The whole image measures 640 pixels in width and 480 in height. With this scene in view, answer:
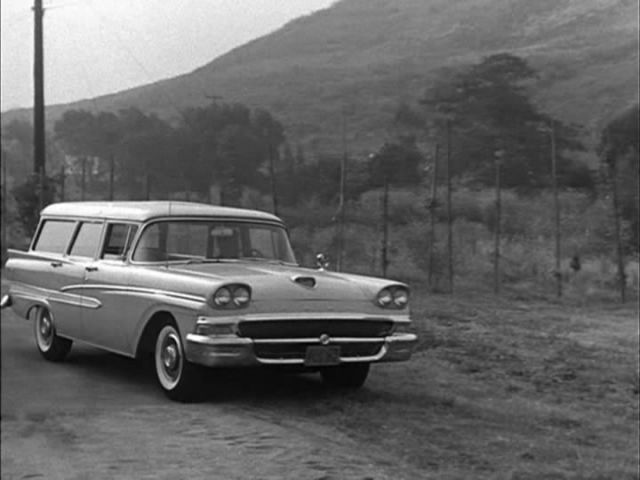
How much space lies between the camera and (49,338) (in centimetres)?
225

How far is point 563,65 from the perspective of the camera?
630 cm

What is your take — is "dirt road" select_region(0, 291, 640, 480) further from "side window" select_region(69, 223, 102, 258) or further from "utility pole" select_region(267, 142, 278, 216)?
"utility pole" select_region(267, 142, 278, 216)

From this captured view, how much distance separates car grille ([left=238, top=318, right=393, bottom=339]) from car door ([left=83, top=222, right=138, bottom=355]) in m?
1.02

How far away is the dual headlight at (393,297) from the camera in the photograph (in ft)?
14.8

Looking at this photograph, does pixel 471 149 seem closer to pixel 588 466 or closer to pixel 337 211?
pixel 337 211

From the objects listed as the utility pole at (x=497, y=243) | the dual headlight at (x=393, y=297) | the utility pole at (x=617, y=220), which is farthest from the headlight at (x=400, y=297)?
the utility pole at (x=617, y=220)

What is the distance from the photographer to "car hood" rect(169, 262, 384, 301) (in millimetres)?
3605

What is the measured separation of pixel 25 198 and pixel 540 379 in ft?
12.4

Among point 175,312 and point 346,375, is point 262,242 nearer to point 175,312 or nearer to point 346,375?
point 175,312

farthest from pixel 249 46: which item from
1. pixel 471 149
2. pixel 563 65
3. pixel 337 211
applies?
pixel 471 149

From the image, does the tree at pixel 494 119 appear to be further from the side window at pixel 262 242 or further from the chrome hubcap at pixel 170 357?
the chrome hubcap at pixel 170 357

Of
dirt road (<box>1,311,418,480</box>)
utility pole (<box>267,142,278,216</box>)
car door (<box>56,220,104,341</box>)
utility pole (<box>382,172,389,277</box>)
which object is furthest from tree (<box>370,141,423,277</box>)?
car door (<box>56,220,104,341</box>)

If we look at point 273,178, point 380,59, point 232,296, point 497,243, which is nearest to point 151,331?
point 232,296

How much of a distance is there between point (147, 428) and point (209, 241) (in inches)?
31.3
